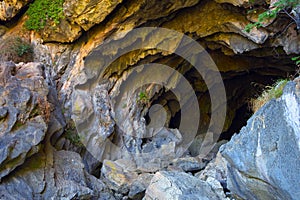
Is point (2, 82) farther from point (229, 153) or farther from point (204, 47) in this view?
point (204, 47)

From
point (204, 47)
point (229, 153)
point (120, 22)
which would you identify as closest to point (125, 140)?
point (120, 22)

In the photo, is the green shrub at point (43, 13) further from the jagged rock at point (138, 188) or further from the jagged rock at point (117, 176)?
the jagged rock at point (138, 188)

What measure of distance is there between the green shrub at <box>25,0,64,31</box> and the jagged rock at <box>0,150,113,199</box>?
3226 millimetres

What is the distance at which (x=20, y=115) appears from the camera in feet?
17.1

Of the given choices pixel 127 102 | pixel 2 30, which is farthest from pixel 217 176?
pixel 2 30

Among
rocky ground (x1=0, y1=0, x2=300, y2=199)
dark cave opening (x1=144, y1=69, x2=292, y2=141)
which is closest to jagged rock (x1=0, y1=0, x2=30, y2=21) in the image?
rocky ground (x1=0, y1=0, x2=300, y2=199)

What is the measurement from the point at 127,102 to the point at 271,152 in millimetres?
5088

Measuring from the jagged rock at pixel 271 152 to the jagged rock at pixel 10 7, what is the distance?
6217mm

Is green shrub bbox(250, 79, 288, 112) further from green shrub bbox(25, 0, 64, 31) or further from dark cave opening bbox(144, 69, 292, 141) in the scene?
green shrub bbox(25, 0, 64, 31)

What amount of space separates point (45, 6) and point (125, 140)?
12.5ft

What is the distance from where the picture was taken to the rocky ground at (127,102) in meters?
4.45

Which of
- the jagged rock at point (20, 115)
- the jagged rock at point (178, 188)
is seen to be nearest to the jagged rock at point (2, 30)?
the jagged rock at point (20, 115)

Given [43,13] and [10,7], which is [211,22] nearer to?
[43,13]

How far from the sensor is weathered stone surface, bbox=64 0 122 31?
21.4 ft
